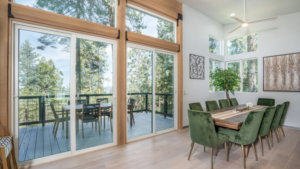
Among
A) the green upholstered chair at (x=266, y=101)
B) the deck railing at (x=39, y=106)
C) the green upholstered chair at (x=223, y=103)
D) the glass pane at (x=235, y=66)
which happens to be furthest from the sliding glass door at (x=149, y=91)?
the glass pane at (x=235, y=66)

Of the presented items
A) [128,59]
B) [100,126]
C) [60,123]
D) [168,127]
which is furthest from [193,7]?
[60,123]

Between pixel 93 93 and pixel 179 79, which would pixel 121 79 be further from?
pixel 179 79

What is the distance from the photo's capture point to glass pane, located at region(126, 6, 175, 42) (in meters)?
3.42

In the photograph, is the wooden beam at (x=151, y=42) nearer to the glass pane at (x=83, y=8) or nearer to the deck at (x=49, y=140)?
the glass pane at (x=83, y=8)

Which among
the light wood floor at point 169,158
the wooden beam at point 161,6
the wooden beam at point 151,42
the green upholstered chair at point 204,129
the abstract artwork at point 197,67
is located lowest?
the light wood floor at point 169,158

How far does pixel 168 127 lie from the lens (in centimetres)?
412

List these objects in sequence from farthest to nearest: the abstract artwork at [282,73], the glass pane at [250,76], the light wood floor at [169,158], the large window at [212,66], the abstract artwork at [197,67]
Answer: the large window at [212,66]
the glass pane at [250,76]
the abstract artwork at [197,67]
the abstract artwork at [282,73]
the light wood floor at [169,158]

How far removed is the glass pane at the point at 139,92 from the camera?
3412mm

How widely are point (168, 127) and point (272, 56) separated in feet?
13.7

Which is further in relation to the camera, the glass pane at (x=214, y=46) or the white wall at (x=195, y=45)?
the glass pane at (x=214, y=46)

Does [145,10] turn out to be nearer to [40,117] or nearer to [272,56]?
[40,117]

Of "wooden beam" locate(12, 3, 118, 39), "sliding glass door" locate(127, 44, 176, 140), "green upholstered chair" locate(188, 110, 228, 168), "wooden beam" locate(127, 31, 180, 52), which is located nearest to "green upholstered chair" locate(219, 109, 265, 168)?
"green upholstered chair" locate(188, 110, 228, 168)

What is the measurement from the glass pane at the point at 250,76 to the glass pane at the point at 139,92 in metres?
3.97

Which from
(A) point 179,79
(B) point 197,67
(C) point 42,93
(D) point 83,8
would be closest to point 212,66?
(B) point 197,67
